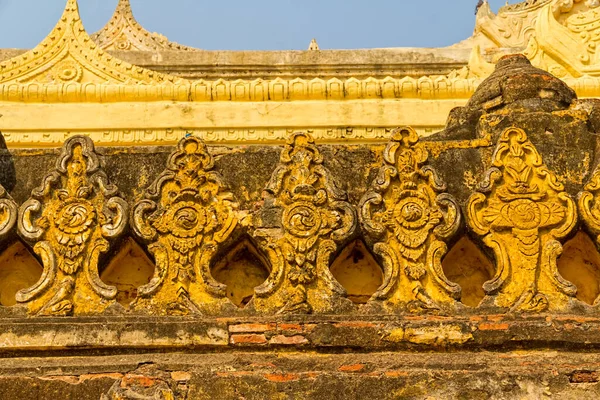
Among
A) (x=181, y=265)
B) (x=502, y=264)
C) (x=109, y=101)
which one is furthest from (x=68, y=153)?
(x=109, y=101)

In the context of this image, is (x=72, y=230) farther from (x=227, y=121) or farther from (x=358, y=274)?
(x=227, y=121)

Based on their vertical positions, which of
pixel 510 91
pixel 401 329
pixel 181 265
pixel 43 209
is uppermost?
pixel 510 91

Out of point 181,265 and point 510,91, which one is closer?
point 181,265

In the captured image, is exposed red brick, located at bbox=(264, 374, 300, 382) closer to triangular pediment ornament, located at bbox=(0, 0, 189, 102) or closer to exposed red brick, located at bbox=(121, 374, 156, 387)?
exposed red brick, located at bbox=(121, 374, 156, 387)

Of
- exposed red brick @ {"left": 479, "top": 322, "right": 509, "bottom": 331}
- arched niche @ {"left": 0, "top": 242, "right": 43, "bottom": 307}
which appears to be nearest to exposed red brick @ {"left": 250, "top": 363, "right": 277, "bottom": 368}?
exposed red brick @ {"left": 479, "top": 322, "right": 509, "bottom": 331}

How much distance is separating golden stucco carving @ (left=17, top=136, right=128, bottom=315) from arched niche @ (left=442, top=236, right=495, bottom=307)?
6.46 feet

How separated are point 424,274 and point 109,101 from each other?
5.41 meters

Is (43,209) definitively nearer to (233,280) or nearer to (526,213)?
(233,280)

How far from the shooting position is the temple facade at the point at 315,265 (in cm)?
578

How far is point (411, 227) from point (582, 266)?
43.5 inches

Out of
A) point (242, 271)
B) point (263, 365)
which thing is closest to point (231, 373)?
point (263, 365)

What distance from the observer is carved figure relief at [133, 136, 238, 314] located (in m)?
6.04

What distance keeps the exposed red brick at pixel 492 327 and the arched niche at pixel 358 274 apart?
69cm

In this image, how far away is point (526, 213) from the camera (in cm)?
626
